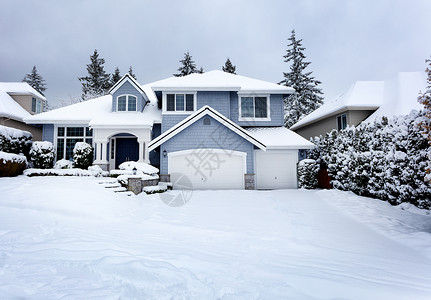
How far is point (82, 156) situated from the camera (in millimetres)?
13828

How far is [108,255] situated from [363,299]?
3.65 m

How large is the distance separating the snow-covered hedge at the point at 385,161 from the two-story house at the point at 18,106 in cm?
2004

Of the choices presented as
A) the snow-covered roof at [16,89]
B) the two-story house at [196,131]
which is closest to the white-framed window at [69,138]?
the two-story house at [196,131]

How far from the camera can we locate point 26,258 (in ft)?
11.6

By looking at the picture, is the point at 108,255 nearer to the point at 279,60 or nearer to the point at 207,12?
the point at 207,12

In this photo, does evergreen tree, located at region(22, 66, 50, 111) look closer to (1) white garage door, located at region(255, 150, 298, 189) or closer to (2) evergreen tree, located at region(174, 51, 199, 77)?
(2) evergreen tree, located at region(174, 51, 199, 77)

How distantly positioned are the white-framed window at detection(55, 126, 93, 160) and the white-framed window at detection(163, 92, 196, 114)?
542 cm

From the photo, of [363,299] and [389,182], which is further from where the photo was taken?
[389,182]

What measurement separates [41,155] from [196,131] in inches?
346

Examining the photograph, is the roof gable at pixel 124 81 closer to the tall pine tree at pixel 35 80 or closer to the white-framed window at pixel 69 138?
the white-framed window at pixel 69 138

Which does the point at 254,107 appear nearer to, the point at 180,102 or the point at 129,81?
the point at 180,102

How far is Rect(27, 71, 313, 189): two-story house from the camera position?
13.1 metres

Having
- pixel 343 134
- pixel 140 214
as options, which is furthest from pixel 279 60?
pixel 140 214

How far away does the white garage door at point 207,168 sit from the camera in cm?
1302
